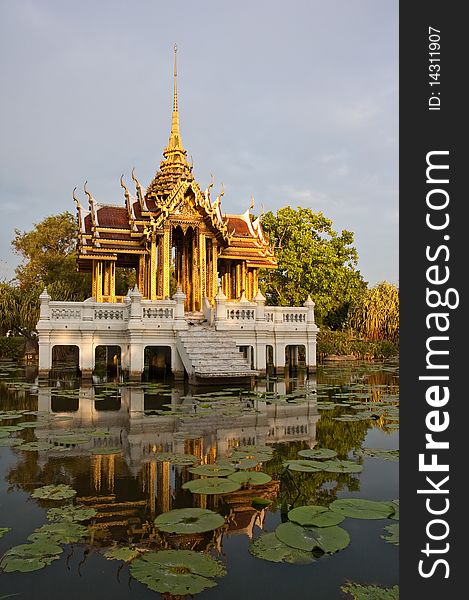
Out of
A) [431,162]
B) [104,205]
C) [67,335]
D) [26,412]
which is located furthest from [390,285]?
[431,162]

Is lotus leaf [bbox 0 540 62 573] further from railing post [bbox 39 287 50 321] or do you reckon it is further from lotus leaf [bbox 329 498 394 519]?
railing post [bbox 39 287 50 321]

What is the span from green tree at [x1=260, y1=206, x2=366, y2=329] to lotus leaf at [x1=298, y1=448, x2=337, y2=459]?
23.5 metres

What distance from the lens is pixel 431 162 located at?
418 centimetres

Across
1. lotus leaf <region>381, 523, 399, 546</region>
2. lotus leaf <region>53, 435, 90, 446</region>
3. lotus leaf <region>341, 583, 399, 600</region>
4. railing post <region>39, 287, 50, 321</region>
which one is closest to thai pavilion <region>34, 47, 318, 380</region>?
railing post <region>39, 287, 50, 321</region>

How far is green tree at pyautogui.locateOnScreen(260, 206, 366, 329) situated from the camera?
29859mm

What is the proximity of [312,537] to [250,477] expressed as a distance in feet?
4.91

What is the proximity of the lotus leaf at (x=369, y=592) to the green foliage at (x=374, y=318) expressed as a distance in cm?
3101

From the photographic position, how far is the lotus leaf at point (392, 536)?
138 inches

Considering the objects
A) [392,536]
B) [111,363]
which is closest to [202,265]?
[111,363]

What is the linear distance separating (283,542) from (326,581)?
20.2 inches

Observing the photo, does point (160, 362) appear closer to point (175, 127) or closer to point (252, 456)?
point (175, 127)

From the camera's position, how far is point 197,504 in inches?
167

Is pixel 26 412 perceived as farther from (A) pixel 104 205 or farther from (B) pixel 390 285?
(B) pixel 390 285

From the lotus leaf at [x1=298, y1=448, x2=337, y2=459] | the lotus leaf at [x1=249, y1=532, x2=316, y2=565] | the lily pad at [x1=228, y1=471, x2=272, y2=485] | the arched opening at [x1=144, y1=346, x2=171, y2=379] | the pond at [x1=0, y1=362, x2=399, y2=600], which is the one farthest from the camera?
the arched opening at [x1=144, y1=346, x2=171, y2=379]
